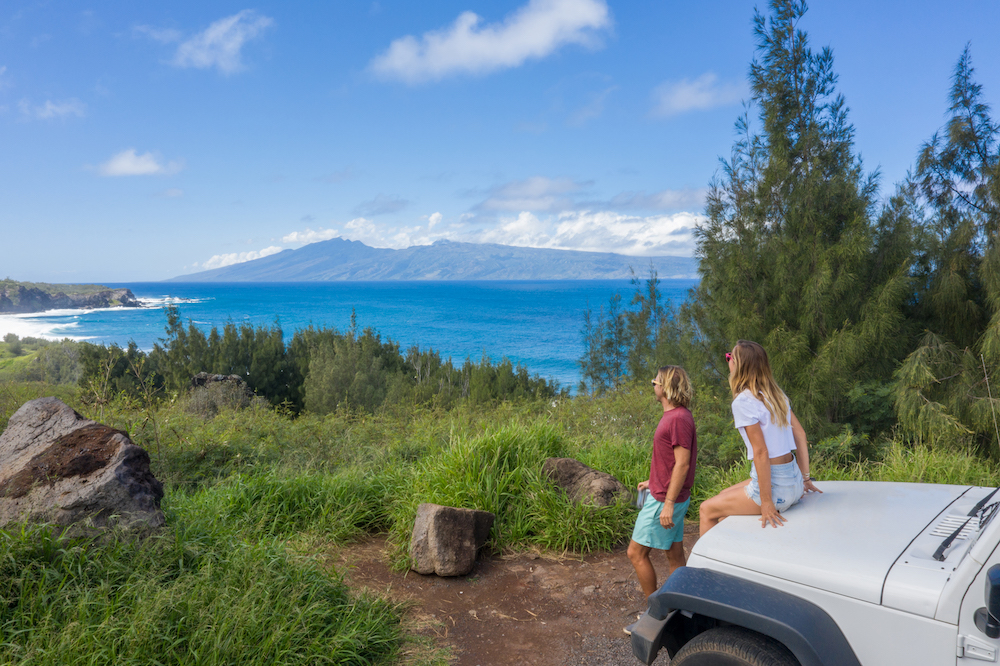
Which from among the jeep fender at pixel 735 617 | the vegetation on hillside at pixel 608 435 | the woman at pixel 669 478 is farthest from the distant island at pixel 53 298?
the jeep fender at pixel 735 617

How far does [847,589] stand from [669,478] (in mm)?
1703

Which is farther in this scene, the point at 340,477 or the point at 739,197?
the point at 739,197

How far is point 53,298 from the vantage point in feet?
439

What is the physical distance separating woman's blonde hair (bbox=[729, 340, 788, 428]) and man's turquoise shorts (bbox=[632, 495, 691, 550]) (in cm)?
90

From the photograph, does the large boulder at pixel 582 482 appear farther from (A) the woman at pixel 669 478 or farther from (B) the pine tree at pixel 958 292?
(B) the pine tree at pixel 958 292

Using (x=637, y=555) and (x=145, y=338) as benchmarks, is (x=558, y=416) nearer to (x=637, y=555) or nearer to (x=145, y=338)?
(x=637, y=555)

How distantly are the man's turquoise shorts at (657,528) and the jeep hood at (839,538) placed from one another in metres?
0.99

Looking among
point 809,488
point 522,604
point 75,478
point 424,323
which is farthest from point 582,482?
point 424,323

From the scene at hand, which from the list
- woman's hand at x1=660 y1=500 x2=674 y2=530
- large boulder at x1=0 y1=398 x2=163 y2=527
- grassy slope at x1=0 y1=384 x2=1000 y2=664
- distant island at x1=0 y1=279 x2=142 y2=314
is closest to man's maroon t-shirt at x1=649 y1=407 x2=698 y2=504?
woman's hand at x1=660 y1=500 x2=674 y2=530

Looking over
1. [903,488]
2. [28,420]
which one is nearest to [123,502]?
[28,420]

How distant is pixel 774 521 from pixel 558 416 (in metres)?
6.61

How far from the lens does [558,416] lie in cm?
925

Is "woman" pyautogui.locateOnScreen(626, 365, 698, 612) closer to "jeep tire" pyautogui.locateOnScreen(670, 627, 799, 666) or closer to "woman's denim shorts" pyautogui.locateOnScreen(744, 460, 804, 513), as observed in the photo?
"woman's denim shorts" pyautogui.locateOnScreen(744, 460, 804, 513)

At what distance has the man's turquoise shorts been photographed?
12.4ft
